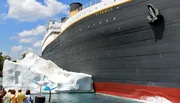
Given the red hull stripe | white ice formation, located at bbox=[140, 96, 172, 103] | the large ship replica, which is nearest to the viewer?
the red hull stripe

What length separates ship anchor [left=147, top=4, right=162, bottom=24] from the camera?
1086 cm

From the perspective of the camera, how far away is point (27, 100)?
21.8ft

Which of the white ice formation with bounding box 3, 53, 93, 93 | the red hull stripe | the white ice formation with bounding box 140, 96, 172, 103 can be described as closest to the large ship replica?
the red hull stripe

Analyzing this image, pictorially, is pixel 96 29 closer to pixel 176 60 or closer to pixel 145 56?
pixel 145 56

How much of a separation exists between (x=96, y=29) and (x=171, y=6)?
6095mm

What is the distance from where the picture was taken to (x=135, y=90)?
1234cm

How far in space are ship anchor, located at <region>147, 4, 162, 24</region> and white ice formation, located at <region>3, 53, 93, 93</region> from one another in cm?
777

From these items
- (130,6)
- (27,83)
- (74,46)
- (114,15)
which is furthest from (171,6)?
(27,83)

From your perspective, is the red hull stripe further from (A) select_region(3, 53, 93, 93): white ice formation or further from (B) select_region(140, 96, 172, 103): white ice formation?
(A) select_region(3, 53, 93, 93): white ice formation

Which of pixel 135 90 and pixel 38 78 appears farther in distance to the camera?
pixel 38 78

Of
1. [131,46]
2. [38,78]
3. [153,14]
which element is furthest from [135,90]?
[38,78]

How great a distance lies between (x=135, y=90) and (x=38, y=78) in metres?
10.3

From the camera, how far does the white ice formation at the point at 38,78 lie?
17.5 metres

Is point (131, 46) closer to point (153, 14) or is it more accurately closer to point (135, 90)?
point (153, 14)
